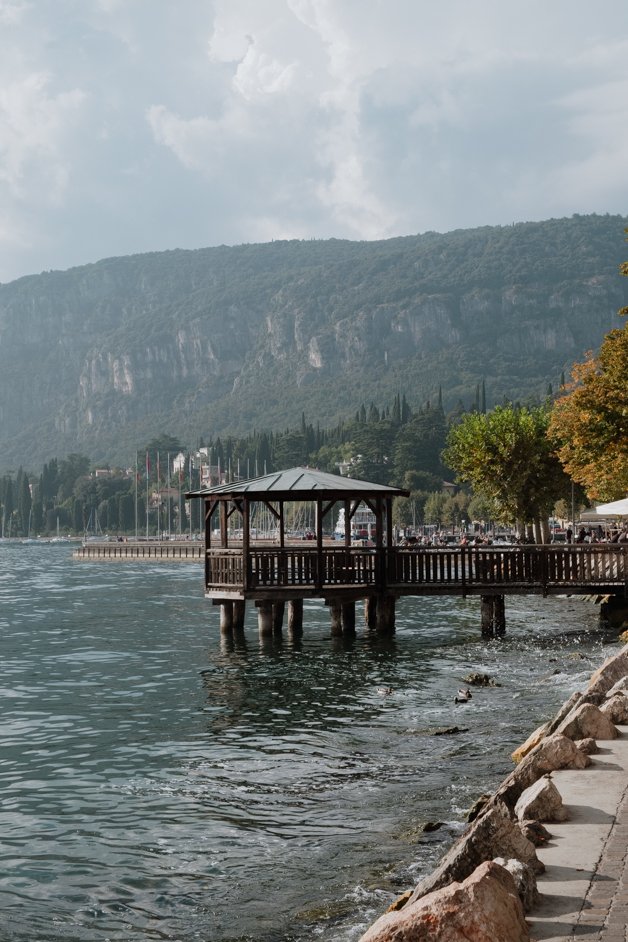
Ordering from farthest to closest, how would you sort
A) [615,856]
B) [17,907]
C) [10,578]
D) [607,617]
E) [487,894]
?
[10,578]
[607,617]
[17,907]
[615,856]
[487,894]

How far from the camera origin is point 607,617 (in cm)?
3712

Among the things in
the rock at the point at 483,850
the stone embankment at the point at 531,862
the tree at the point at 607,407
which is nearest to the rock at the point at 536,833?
the stone embankment at the point at 531,862

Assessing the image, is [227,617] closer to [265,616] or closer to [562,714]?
[265,616]

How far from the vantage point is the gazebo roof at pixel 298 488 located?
104 feet

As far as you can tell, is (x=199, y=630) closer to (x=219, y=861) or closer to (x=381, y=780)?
(x=381, y=780)

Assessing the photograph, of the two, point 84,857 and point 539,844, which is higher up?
point 539,844

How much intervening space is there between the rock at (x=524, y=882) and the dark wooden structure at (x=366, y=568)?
24247 millimetres

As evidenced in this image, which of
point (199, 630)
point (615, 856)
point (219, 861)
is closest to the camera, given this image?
point (615, 856)

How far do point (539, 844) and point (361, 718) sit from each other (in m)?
11.5

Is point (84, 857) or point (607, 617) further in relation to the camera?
point (607, 617)

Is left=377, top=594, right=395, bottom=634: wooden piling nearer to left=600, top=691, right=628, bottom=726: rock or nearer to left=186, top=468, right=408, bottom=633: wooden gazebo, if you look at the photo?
left=186, top=468, right=408, bottom=633: wooden gazebo

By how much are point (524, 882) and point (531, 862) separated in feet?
2.47

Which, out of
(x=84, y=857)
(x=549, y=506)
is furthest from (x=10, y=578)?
(x=84, y=857)

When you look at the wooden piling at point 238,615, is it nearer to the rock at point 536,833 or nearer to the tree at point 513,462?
the tree at point 513,462
